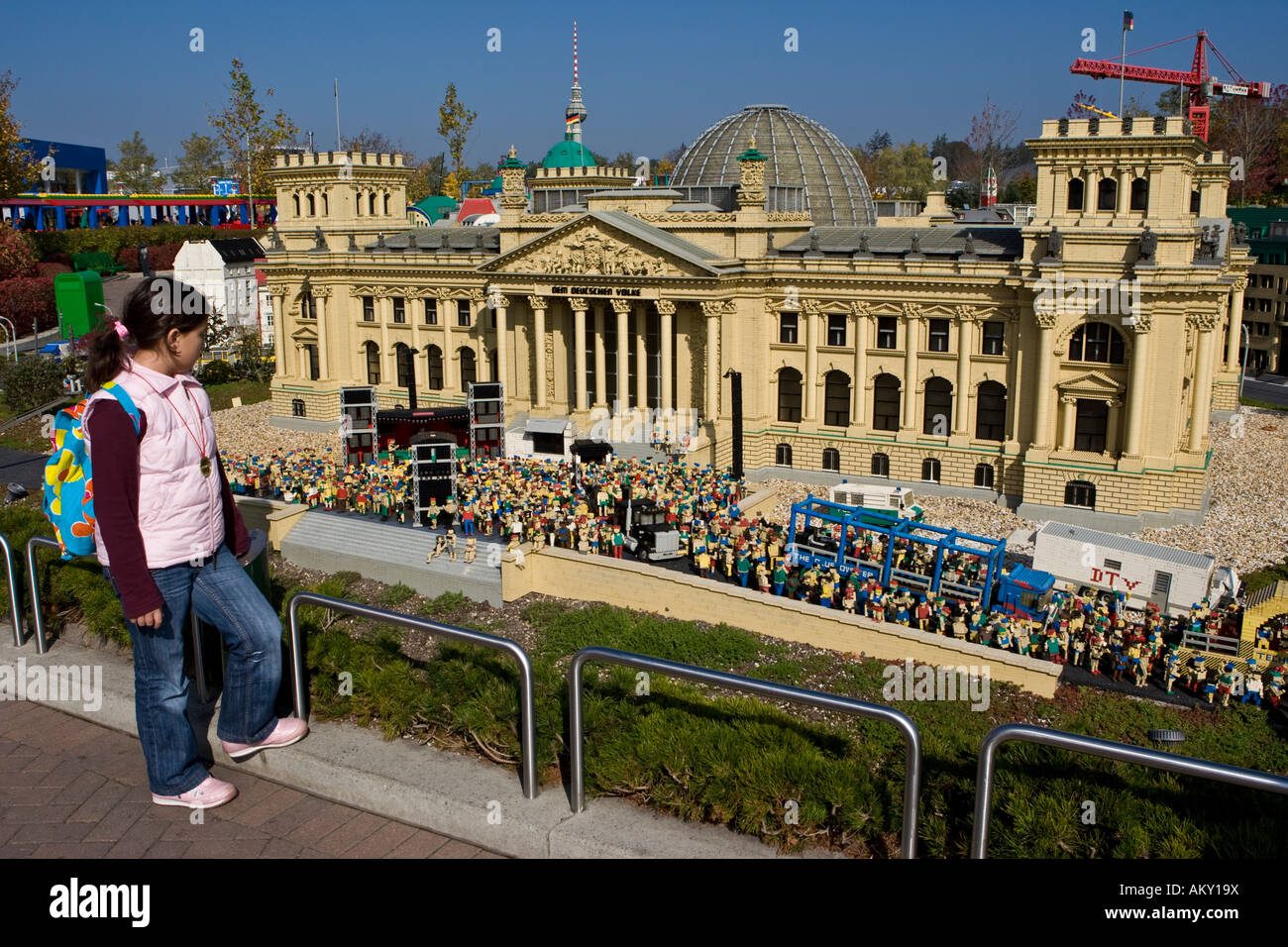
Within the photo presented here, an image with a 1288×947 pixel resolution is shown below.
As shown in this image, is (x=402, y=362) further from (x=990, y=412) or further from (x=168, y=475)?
(x=168, y=475)

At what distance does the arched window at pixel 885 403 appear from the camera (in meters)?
49.5

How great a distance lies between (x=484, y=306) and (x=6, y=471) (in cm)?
2422

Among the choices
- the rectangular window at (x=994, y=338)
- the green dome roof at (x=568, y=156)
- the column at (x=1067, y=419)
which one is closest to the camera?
the column at (x=1067, y=419)

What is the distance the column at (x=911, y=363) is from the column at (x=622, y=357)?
13.0m

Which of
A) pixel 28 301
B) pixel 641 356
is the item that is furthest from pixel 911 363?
pixel 28 301

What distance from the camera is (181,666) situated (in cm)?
689

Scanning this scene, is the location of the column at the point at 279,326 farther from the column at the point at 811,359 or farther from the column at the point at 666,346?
the column at the point at 811,359

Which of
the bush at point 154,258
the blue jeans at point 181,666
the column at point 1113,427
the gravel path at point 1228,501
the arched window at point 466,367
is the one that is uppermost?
the bush at point 154,258

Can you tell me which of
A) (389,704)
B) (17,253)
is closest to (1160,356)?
(389,704)

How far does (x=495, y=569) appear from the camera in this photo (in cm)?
3625

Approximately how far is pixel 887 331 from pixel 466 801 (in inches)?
1776

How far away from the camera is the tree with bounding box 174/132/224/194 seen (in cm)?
16275

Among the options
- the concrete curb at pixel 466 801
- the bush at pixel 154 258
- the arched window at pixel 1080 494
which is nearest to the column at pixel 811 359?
the arched window at pixel 1080 494

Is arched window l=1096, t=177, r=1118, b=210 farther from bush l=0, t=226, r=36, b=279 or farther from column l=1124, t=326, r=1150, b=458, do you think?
bush l=0, t=226, r=36, b=279
